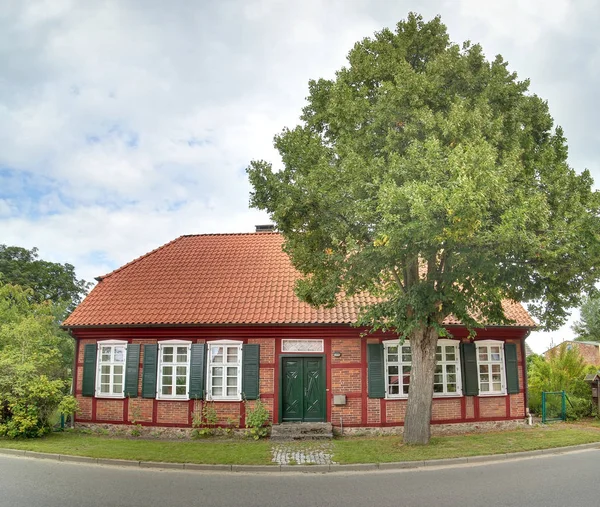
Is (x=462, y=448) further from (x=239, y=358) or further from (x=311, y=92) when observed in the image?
(x=311, y=92)

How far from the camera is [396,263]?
10977mm

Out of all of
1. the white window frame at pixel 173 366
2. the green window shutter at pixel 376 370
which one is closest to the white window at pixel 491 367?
the green window shutter at pixel 376 370

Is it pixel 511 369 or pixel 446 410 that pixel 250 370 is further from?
pixel 511 369

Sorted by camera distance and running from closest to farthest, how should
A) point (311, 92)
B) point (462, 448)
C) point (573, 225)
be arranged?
point (573, 225)
point (462, 448)
point (311, 92)

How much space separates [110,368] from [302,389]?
19.6ft

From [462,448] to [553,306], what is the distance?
397cm

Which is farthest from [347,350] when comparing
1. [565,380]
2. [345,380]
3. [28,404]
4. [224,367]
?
[565,380]

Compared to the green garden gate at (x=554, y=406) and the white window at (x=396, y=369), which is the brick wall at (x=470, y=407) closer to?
the white window at (x=396, y=369)

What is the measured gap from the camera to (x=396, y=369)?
15.0 metres

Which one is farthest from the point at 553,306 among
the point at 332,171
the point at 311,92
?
the point at 311,92

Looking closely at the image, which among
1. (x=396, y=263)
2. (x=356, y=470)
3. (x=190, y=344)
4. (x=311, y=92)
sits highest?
(x=311, y=92)

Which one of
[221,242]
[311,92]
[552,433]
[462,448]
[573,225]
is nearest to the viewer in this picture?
[573,225]

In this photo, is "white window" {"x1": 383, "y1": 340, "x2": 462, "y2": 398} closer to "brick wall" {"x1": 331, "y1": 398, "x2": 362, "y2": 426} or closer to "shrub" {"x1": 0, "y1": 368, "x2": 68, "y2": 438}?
"brick wall" {"x1": 331, "y1": 398, "x2": 362, "y2": 426}

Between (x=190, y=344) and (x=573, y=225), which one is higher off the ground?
(x=573, y=225)
